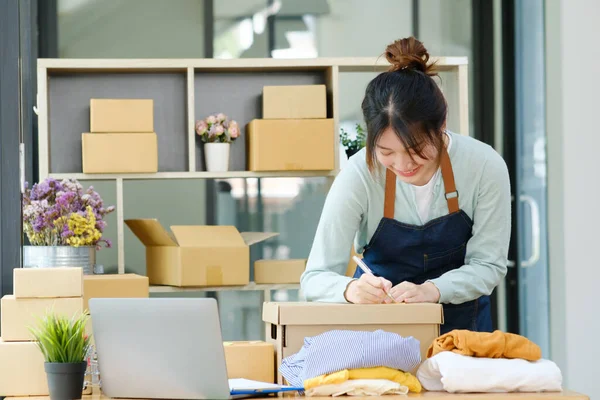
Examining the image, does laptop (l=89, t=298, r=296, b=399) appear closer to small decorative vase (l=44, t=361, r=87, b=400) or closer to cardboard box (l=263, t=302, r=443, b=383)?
small decorative vase (l=44, t=361, r=87, b=400)

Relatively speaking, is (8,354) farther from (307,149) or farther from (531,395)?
(307,149)

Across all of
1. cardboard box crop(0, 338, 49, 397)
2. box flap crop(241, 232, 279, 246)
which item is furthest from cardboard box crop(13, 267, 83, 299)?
box flap crop(241, 232, 279, 246)

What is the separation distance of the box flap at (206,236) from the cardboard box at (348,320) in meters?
1.94

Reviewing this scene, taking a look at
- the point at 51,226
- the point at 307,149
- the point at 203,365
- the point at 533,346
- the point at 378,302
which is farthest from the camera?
the point at 307,149

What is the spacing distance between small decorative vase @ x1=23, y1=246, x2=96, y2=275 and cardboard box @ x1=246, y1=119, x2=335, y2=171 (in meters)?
0.93

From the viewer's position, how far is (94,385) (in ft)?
5.86

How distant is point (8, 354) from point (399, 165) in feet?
3.02

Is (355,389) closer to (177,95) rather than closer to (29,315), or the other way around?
(29,315)

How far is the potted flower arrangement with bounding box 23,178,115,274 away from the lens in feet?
10.1

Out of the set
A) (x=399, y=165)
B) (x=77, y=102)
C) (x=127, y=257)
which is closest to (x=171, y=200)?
(x=127, y=257)

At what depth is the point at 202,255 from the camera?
3754 millimetres

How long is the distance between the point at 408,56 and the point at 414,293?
0.54 meters

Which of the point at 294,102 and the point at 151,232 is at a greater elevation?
the point at 294,102

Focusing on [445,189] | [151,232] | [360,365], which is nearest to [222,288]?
[151,232]
